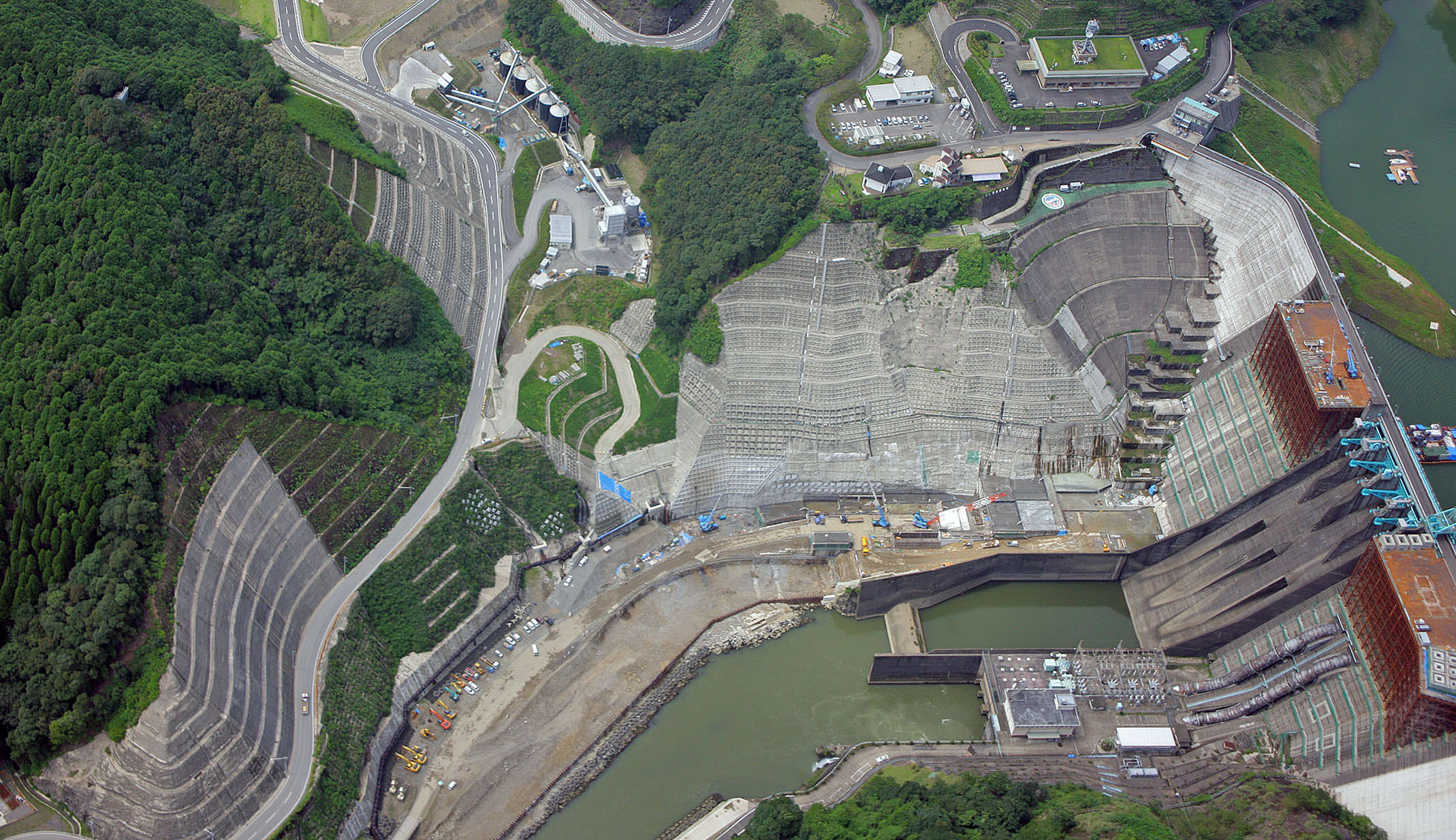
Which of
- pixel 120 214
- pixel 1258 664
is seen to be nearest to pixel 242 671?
pixel 120 214

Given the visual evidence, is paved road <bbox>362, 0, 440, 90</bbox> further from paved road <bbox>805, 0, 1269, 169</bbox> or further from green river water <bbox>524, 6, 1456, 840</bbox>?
green river water <bbox>524, 6, 1456, 840</bbox>

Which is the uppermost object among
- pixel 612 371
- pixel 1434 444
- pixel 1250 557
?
pixel 612 371

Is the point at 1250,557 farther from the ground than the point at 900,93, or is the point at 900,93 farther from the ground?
the point at 900,93

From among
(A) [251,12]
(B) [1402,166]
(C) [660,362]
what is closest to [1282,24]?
(B) [1402,166]

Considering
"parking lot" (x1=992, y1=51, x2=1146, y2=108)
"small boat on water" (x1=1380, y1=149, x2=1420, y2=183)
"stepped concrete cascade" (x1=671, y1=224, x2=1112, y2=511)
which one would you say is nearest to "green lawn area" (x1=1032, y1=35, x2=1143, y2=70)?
"parking lot" (x1=992, y1=51, x2=1146, y2=108)

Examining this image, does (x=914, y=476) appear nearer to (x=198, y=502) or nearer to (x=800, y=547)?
(x=800, y=547)

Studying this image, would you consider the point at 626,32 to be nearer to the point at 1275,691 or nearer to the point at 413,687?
the point at 413,687
